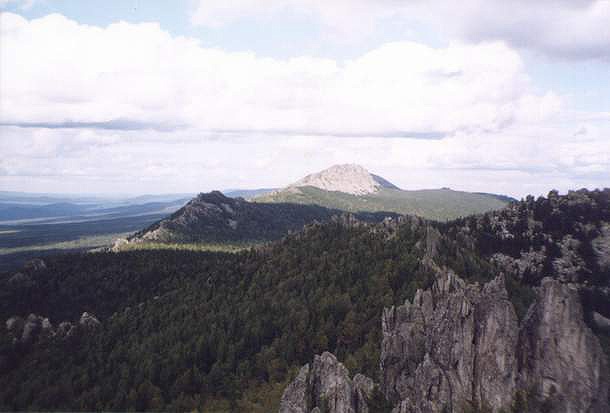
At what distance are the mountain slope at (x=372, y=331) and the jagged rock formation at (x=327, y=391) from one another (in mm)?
534

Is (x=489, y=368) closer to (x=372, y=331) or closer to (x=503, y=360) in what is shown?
(x=503, y=360)

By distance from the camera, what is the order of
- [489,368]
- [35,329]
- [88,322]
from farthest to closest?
[88,322] → [35,329] → [489,368]

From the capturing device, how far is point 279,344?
128m

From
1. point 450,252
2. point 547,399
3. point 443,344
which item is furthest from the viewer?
point 450,252

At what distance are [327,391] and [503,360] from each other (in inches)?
1202

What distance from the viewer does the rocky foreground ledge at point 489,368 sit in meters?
69.2

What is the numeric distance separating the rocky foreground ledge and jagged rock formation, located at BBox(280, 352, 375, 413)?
17cm

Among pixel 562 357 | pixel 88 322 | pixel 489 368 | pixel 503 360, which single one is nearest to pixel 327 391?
pixel 489 368

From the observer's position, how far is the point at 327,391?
262 feet

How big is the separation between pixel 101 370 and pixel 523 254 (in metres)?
160

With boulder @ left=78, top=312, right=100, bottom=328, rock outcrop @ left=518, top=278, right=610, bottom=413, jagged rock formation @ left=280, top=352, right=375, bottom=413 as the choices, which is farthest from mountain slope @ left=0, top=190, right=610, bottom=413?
boulder @ left=78, top=312, right=100, bottom=328

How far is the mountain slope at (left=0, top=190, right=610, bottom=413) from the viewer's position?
7319 cm

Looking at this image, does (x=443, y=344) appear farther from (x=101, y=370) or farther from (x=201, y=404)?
(x=101, y=370)

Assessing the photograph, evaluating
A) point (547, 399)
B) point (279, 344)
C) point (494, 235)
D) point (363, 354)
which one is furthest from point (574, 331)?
point (494, 235)
